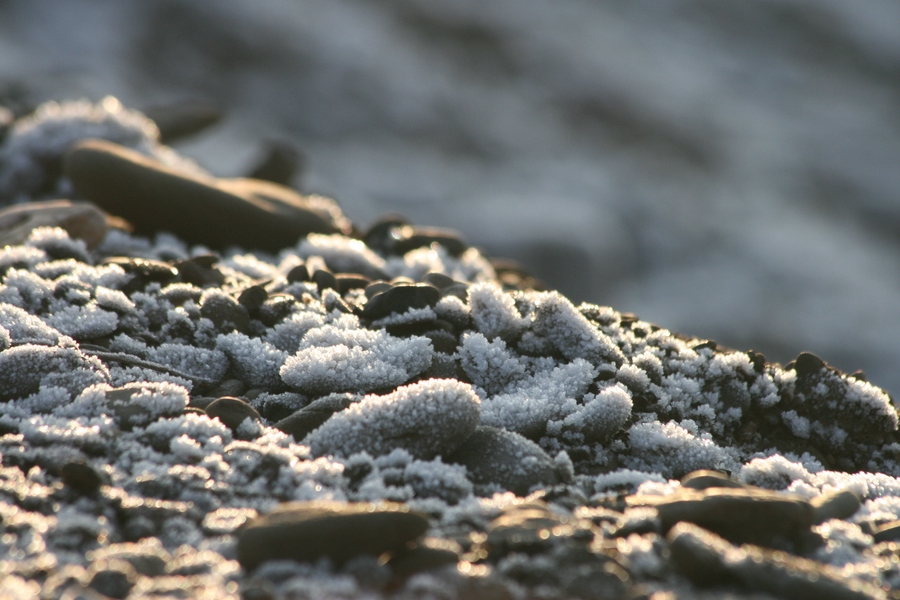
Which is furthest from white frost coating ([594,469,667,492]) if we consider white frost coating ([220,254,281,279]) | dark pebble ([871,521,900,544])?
white frost coating ([220,254,281,279])

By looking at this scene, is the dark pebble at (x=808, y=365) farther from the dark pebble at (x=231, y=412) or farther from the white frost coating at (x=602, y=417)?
the dark pebble at (x=231, y=412)

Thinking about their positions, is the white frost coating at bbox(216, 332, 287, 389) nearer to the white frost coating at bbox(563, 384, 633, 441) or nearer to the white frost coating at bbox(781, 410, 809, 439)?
the white frost coating at bbox(563, 384, 633, 441)

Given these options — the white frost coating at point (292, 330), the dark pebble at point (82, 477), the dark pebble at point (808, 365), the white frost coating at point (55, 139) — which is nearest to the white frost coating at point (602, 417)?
the dark pebble at point (808, 365)

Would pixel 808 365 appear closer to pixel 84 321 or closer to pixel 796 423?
pixel 796 423

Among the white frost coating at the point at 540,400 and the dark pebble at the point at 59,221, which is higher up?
the dark pebble at the point at 59,221

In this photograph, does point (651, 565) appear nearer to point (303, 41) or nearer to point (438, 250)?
point (438, 250)
